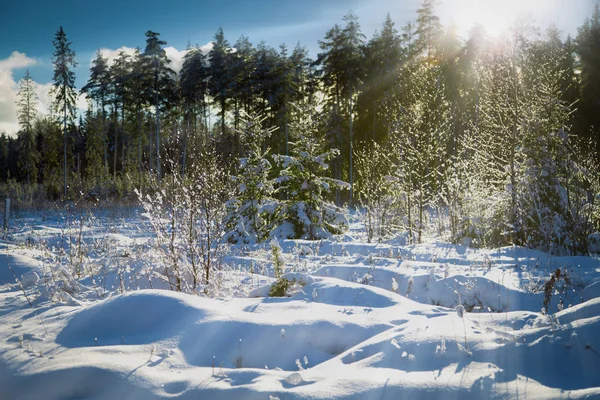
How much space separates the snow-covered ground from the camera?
6.38 feet

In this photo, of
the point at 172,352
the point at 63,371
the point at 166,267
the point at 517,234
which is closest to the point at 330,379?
the point at 172,352

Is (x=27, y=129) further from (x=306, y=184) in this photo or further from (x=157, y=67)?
(x=306, y=184)

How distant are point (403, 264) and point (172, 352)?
13.1 ft

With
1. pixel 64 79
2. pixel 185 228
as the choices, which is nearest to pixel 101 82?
pixel 64 79

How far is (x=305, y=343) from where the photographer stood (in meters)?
2.69

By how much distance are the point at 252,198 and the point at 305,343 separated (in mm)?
8021

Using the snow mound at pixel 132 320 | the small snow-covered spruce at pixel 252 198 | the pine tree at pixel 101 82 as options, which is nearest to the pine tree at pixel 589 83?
the small snow-covered spruce at pixel 252 198

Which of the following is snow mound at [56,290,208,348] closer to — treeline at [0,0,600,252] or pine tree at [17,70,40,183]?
treeline at [0,0,600,252]

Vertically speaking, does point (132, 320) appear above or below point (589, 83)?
below

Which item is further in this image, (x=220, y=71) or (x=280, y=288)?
(x=220, y=71)

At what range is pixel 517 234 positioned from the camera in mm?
8164

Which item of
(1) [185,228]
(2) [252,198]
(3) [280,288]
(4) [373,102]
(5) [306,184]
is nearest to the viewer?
(3) [280,288]

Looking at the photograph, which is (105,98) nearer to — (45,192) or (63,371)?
(45,192)

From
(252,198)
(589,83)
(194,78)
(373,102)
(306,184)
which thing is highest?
(194,78)
